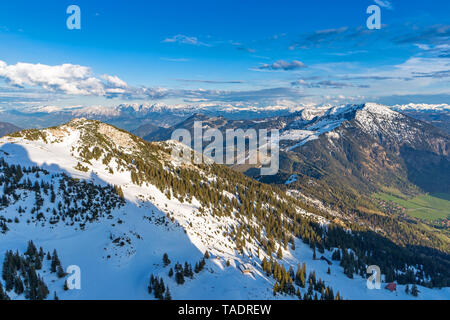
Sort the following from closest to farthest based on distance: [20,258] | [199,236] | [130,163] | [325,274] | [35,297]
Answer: [35,297] < [20,258] < [199,236] < [325,274] < [130,163]

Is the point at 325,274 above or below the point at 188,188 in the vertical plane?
below

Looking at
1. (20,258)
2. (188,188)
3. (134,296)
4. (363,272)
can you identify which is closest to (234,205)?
(188,188)

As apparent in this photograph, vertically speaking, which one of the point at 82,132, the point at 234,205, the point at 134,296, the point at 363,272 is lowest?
the point at 363,272

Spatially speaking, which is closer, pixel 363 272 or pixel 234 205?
pixel 363 272

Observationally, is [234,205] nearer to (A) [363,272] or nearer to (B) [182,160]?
(B) [182,160]
